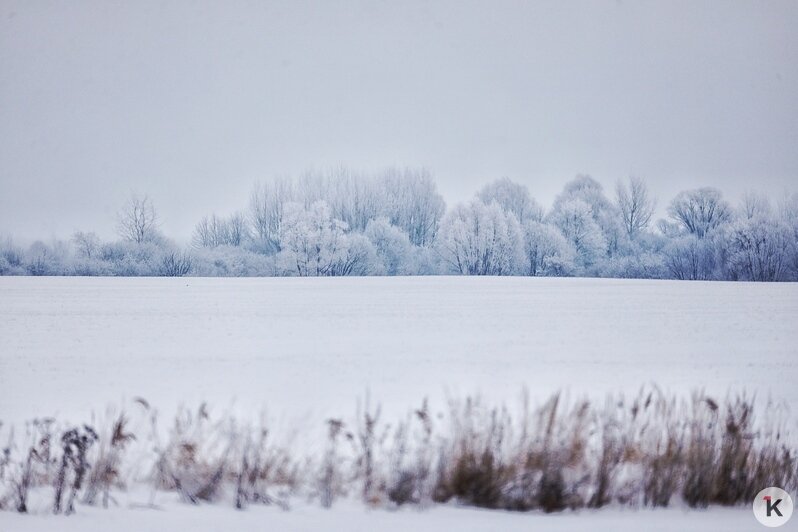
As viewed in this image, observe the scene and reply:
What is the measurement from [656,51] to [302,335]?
620ft

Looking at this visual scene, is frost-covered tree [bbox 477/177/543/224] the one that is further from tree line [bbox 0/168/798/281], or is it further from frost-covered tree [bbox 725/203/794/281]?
frost-covered tree [bbox 725/203/794/281]

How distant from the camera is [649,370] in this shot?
13797 mm

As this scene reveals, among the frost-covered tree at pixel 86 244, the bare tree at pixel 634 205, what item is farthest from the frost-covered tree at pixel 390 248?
the frost-covered tree at pixel 86 244

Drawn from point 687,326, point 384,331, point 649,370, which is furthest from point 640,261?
point 649,370

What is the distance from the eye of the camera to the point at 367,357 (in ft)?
49.6

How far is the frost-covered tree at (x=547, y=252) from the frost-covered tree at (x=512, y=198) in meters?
6.66

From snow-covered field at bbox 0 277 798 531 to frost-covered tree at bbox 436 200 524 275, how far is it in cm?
2980

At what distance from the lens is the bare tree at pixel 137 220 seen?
230ft

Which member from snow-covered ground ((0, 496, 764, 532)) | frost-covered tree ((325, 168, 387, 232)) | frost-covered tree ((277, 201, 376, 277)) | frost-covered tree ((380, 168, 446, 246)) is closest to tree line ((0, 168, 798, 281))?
frost-covered tree ((277, 201, 376, 277))

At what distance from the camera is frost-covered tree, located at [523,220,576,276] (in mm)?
61094

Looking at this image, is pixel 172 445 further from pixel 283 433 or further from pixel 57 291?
pixel 57 291

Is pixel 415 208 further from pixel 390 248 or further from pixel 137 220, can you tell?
pixel 137 220

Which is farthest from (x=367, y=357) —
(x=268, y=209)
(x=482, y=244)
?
(x=268, y=209)

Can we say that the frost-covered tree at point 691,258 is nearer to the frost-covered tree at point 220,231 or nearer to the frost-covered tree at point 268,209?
the frost-covered tree at point 268,209
